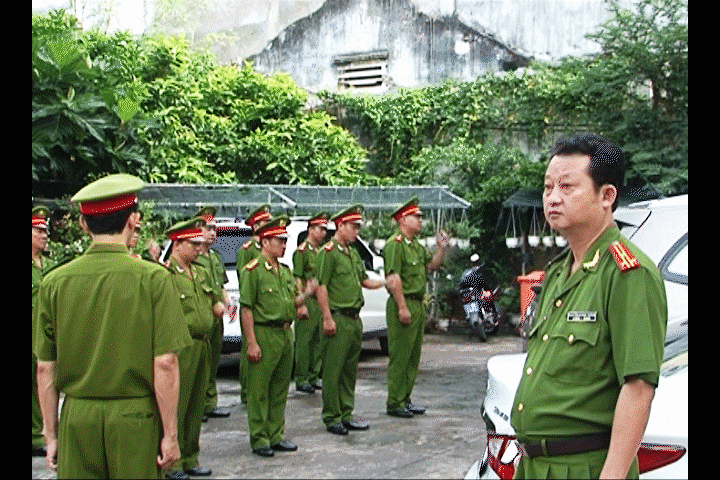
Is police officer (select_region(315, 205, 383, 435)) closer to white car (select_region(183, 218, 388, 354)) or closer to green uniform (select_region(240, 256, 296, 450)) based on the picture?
green uniform (select_region(240, 256, 296, 450))

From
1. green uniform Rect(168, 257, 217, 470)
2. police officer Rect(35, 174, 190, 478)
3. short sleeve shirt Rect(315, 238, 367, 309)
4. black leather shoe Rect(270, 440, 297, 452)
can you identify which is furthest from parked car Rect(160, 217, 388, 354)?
police officer Rect(35, 174, 190, 478)

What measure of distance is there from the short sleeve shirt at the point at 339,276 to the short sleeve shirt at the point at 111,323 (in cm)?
445

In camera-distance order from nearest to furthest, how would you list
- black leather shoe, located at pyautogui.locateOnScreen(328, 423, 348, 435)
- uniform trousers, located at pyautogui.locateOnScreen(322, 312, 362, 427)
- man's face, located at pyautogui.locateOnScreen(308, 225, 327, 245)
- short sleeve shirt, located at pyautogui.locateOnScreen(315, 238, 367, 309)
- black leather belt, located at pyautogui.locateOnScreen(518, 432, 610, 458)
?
black leather belt, located at pyautogui.locateOnScreen(518, 432, 610, 458), black leather shoe, located at pyautogui.locateOnScreen(328, 423, 348, 435), uniform trousers, located at pyautogui.locateOnScreen(322, 312, 362, 427), short sleeve shirt, located at pyautogui.locateOnScreen(315, 238, 367, 309), man's face, located at pyautogui.locateOnScreen(308, 225, 327, 245)

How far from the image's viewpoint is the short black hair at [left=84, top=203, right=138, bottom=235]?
12.7ft

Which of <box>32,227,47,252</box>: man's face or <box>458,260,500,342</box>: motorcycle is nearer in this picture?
<box>32,227,47,252</box>: man's face

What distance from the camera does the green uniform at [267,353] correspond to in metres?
7.20

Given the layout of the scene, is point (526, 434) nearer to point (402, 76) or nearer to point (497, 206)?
point (497, 206)

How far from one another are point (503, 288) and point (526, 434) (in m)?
12.1

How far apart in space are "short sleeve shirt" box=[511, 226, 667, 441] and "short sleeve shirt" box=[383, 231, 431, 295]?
5.74 m

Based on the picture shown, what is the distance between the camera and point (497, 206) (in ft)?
48.7

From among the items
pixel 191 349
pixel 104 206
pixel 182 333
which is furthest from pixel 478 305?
pixel 104 206
